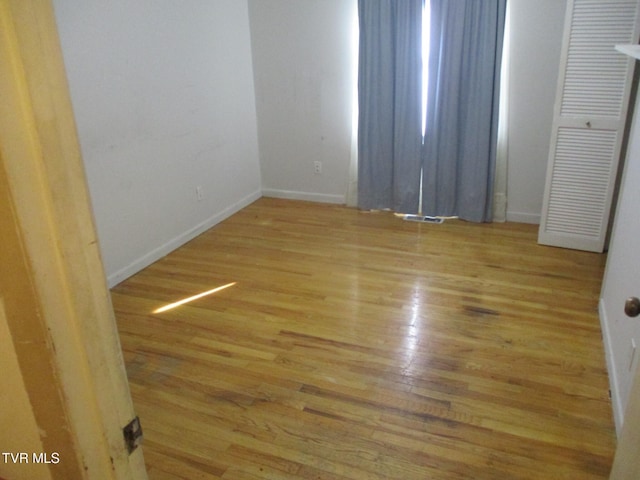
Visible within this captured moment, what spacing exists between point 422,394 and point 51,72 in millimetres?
1961

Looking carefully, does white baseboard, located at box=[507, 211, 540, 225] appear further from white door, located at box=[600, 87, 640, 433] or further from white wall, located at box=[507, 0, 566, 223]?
white door, located at box=[600, 87, 640, 433]

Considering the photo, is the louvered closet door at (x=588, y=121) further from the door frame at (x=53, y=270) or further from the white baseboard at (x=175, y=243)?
the door frame at (x=53, y=270)

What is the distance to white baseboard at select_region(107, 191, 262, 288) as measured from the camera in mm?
3258

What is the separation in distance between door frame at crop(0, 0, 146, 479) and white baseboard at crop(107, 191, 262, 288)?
2.27m

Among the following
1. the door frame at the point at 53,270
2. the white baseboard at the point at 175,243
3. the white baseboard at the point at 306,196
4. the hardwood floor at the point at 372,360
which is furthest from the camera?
the white baseboard at the point at 306,196

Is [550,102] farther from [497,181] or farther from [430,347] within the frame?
[430,347]

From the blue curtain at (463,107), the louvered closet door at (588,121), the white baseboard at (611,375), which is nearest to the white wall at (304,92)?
the blue curtain at (463,107)

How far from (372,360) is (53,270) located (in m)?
1.96

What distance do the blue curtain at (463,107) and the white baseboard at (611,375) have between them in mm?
1534

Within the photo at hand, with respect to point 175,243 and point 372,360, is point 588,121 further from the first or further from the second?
point 175,243

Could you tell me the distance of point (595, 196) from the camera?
11.0 feet

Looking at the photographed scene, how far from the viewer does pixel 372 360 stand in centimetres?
240

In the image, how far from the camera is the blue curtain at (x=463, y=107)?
365 centimetres

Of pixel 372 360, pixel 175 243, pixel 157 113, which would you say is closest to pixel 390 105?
pixel 157 113
